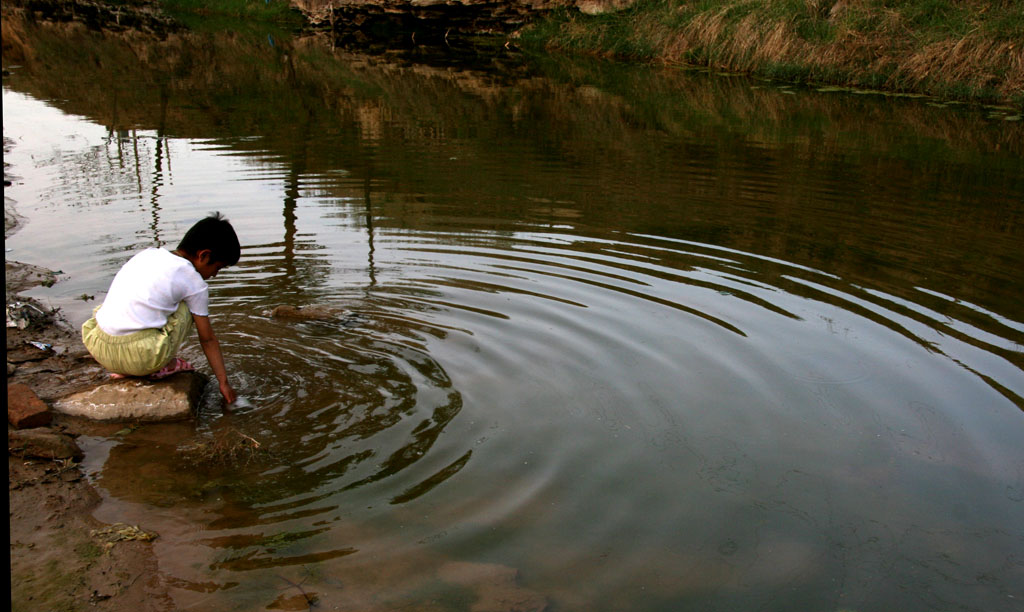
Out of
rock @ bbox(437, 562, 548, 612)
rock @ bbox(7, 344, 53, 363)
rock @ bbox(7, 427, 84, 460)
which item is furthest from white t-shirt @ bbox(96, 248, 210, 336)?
rock @ bbox(437, 562, 548, 612)

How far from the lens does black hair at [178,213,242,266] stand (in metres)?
4.90

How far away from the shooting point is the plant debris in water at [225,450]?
4.50m

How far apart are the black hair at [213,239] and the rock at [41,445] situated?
117 centimetres

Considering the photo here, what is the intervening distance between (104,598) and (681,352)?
12.4 feet

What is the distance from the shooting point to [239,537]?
3.87 m

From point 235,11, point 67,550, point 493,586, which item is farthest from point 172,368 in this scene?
point 235,11

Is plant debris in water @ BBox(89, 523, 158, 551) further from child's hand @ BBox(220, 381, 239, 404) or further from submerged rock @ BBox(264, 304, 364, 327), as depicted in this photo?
submerged rock @ BBox(264, 304, 364, 327)

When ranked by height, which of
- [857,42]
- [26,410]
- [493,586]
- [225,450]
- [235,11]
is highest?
[235,11]

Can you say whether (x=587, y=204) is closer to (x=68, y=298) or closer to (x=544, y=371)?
(x=544, y=371)

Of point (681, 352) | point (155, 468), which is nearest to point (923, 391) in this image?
point (681, 352)

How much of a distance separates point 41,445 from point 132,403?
0.61 m

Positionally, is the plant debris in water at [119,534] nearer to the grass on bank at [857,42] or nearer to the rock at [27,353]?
the rock at [27,353]

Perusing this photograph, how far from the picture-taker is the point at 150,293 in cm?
492

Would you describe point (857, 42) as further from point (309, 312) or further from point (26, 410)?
point (26, 410)
